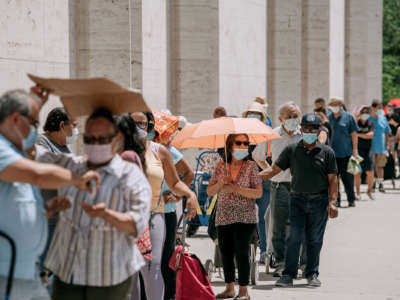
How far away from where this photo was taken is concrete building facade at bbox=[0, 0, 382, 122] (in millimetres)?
10281

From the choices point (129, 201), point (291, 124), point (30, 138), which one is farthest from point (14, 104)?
point (291, 124)

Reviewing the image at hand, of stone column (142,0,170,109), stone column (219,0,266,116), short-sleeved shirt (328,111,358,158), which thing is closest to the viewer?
stone column (142,0,170,109)

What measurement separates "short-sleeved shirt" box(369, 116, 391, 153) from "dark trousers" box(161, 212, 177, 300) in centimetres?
1266

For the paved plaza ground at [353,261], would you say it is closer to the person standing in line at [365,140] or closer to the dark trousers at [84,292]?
the person standing in line at [365,140]

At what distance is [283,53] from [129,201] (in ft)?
56.1

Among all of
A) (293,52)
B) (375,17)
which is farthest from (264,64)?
(375,17)

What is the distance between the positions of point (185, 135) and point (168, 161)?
5.26 feet

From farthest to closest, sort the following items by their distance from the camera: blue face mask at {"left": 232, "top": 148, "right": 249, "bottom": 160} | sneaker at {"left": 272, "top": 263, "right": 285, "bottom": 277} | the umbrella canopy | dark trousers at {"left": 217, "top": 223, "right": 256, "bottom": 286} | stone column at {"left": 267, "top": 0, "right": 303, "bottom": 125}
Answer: stone column at {"left": 267, "top": 0, "right": 303, "bottom": 125} < sneaker at {"left": 272, "top": 263, "right": 285, "bottom": 277} < blue face mask at {"left": 232, "top": 148, "right": 249, "bottom": 160} < the umbrella canopy < dark trousers at {"left": 217, "top": 223, "right": 256, "bottom": 286}

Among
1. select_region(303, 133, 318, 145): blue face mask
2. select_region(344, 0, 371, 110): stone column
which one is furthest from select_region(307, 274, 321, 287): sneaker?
select_region(344, 0, 371, 110): stone column

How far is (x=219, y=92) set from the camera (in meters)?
16.9

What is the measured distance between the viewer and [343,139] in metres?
16.7

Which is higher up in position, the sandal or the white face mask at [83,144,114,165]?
the white face mask at [83,144,114,165]

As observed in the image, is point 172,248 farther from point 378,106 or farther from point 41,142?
point 378,106

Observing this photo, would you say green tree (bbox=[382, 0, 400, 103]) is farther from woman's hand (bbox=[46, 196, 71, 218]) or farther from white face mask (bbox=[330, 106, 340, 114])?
woman's hand (bbox=[46, 196, 71, 218])
